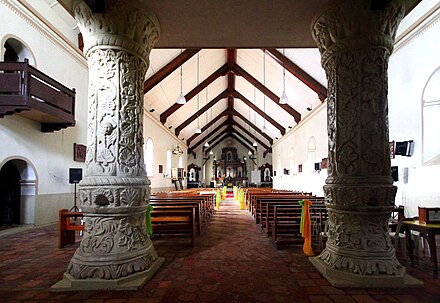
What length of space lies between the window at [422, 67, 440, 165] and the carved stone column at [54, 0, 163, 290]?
5.90m


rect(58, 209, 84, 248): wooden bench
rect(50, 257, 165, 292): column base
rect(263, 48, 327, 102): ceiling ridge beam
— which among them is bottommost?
rect(50, 257, 165, 292): column base

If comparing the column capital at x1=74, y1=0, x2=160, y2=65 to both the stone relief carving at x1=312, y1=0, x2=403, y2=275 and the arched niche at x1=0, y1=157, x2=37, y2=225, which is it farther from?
the arched niche at x1=0, y1=157, x2=37, y2=225

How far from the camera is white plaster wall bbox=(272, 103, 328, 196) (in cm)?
1217

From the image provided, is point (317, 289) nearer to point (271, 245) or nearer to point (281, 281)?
point (281, 281)

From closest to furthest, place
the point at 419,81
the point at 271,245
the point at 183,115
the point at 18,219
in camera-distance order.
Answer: the point at 271,245 < the point at 419,81 < the point at 18,219 < the point at 183,115

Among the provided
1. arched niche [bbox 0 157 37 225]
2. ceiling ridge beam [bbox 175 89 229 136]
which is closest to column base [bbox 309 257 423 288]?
arched niche [bbox 0 157 37 225]

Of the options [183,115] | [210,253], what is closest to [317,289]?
[210,253]

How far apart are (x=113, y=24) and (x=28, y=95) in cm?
338

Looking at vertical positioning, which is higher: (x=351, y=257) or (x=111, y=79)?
(x=111, y=79)

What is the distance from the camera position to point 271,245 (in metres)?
5.23

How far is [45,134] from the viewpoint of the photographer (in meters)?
7.66

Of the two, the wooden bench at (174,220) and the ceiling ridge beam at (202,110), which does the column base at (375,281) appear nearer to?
the wooden bench at (174,220)

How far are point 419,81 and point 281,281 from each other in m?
5.47

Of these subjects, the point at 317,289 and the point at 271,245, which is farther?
the point at 271,245
